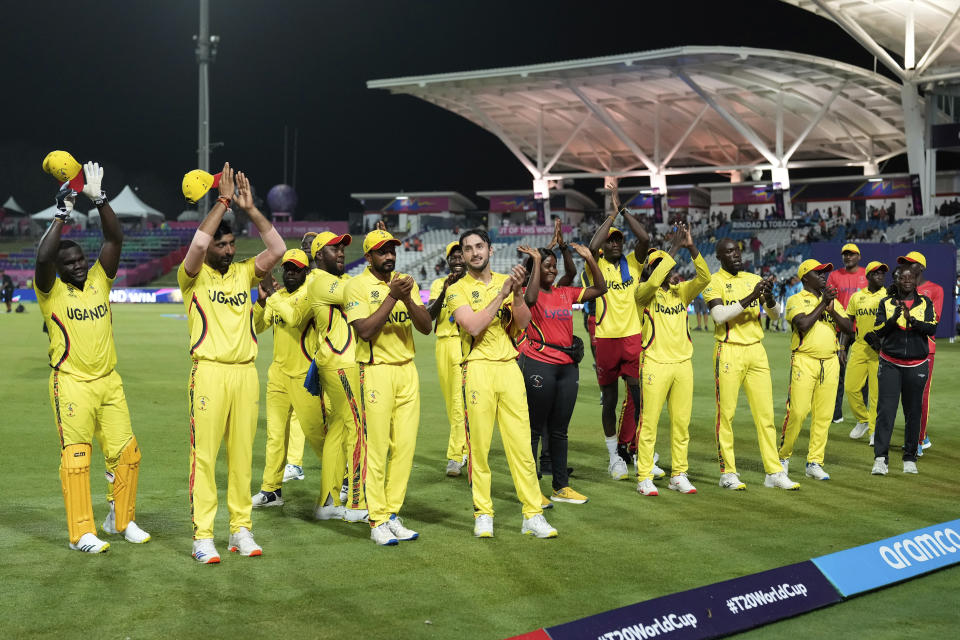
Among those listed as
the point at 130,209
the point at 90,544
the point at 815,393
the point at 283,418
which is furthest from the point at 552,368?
the point at 130,209

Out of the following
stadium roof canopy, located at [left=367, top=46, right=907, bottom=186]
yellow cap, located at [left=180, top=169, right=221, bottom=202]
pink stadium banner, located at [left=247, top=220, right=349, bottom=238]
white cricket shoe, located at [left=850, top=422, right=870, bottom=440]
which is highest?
stadium roof canopy, located at [left=367, top=46, right=907, bottom=186]

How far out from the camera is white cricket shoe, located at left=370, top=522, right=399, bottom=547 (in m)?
6.52

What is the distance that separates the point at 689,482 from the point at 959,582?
305cm

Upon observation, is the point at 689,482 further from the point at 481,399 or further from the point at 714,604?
the point at 714,604

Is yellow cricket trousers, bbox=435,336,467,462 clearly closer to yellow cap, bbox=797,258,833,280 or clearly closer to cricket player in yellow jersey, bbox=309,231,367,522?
cricket player in yellow jersey, bbox=309,231,367,522

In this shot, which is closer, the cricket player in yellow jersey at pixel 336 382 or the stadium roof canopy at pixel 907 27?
the cricket player in yellow jersey at pixel 336 382

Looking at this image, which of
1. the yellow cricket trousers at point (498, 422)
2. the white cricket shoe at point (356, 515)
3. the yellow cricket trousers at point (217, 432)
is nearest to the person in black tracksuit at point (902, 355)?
the yellow cricket trousers at point (498, 422)

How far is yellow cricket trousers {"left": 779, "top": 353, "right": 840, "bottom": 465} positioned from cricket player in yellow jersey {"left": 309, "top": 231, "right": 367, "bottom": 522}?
14.0 ft

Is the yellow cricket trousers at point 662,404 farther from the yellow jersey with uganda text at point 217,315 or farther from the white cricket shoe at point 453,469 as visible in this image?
the yellow jersey with uganda text at point 217,315

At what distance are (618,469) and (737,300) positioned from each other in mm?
1927

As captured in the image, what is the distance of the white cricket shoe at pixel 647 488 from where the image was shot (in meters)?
8.17

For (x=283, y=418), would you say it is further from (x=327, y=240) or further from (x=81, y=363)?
(x=81, y=363)

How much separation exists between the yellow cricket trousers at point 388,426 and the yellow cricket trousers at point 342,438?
0.62 feet

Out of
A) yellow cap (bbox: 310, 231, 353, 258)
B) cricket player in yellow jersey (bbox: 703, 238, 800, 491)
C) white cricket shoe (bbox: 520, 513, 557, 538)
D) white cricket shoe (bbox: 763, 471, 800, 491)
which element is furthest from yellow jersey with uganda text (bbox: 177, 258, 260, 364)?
white cricket shoe (bbox: 763, 471, 800, 491)
